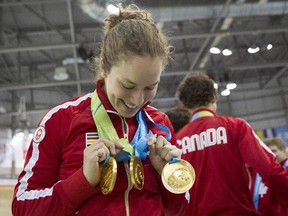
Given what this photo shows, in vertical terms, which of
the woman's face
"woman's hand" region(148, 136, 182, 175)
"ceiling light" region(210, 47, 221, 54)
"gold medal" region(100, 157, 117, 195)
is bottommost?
"gold medal" region(100, 157, 117, 195)

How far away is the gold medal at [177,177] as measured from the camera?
110 cm

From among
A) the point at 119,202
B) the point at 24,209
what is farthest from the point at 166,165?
the point at 24,209

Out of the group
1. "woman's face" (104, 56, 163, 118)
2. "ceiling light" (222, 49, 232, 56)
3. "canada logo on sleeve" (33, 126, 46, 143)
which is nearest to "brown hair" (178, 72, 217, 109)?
"woman's face" (104, 56, 163, 118)

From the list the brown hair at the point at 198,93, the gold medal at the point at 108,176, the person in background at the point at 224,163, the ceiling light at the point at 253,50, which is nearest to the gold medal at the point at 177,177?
the gold medal at the point at 108,176

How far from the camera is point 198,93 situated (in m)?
2.37

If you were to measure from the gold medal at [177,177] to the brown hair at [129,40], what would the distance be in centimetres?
30

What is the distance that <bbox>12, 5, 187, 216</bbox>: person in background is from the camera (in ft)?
3.48

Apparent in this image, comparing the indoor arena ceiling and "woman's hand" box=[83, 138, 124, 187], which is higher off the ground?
the indoor arena ceiling

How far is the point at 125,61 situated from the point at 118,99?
0.37 feet

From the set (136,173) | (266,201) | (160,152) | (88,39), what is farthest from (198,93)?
(88,39)

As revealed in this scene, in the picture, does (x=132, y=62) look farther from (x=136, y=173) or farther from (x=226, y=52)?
(x=226, y=52)

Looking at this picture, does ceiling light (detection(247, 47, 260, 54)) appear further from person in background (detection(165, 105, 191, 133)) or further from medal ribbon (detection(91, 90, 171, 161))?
medal ribbon (detection(91, 90, 171, 161))

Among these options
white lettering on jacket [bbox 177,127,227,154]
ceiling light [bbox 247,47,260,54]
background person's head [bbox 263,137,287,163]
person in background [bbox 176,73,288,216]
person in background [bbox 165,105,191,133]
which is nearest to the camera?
person in background [bbox 176,73,288,216]

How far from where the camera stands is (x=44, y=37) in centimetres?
969
